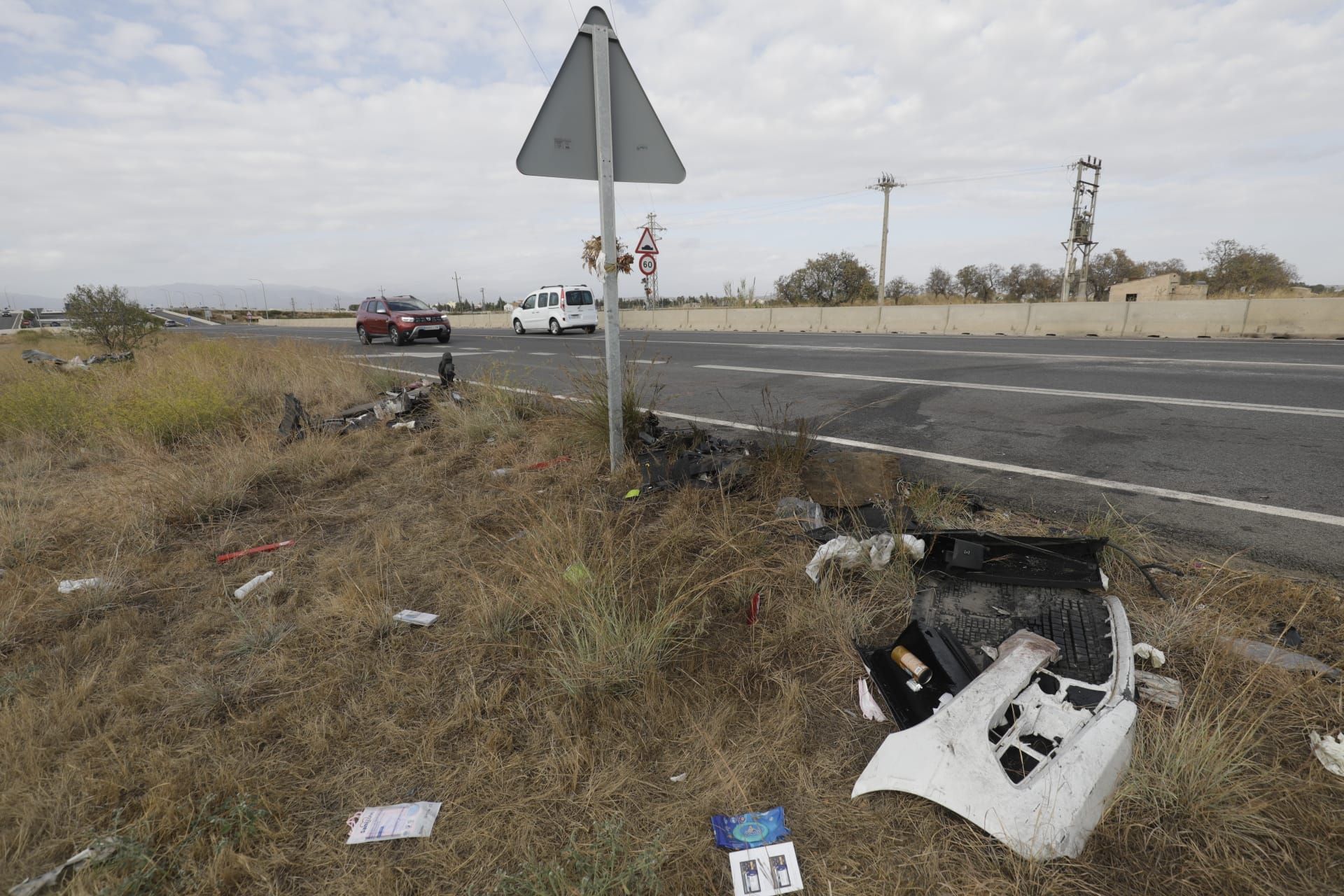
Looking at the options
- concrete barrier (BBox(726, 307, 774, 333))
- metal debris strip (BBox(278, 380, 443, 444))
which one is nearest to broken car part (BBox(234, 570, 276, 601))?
→ metal debris strip (BBox(278, 380, 443, 444))

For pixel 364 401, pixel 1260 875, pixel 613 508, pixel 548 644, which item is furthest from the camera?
pixel 364 401

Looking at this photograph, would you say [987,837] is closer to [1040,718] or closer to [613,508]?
[1040,718]

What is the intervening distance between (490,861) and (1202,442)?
17.2 feet

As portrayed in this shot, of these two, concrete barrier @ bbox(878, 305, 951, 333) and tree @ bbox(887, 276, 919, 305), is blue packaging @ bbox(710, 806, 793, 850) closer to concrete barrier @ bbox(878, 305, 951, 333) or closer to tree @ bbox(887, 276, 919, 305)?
concrete barrier @ bbox(878, 305, 951, 333)

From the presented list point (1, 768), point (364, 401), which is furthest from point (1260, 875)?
point (364, 401)

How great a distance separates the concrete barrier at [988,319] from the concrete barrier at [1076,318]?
0.25 meters

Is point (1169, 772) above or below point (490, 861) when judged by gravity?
above

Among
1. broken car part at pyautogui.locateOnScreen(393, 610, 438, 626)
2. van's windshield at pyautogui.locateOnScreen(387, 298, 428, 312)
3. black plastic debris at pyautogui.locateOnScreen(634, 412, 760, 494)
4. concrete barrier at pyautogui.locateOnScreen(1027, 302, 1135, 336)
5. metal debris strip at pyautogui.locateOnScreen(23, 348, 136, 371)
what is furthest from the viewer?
van's windshield at pyautogui.locateOnScreen(387, 298, 428, 312)

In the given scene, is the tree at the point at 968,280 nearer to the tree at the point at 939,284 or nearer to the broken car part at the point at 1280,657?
the tree at the point at 939,284

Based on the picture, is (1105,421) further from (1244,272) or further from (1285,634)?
(1244,272)

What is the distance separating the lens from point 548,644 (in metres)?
2.23

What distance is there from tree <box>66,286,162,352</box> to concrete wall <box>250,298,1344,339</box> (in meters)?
18.7

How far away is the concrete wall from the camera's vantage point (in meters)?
14.3

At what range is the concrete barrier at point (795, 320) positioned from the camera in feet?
76.5
